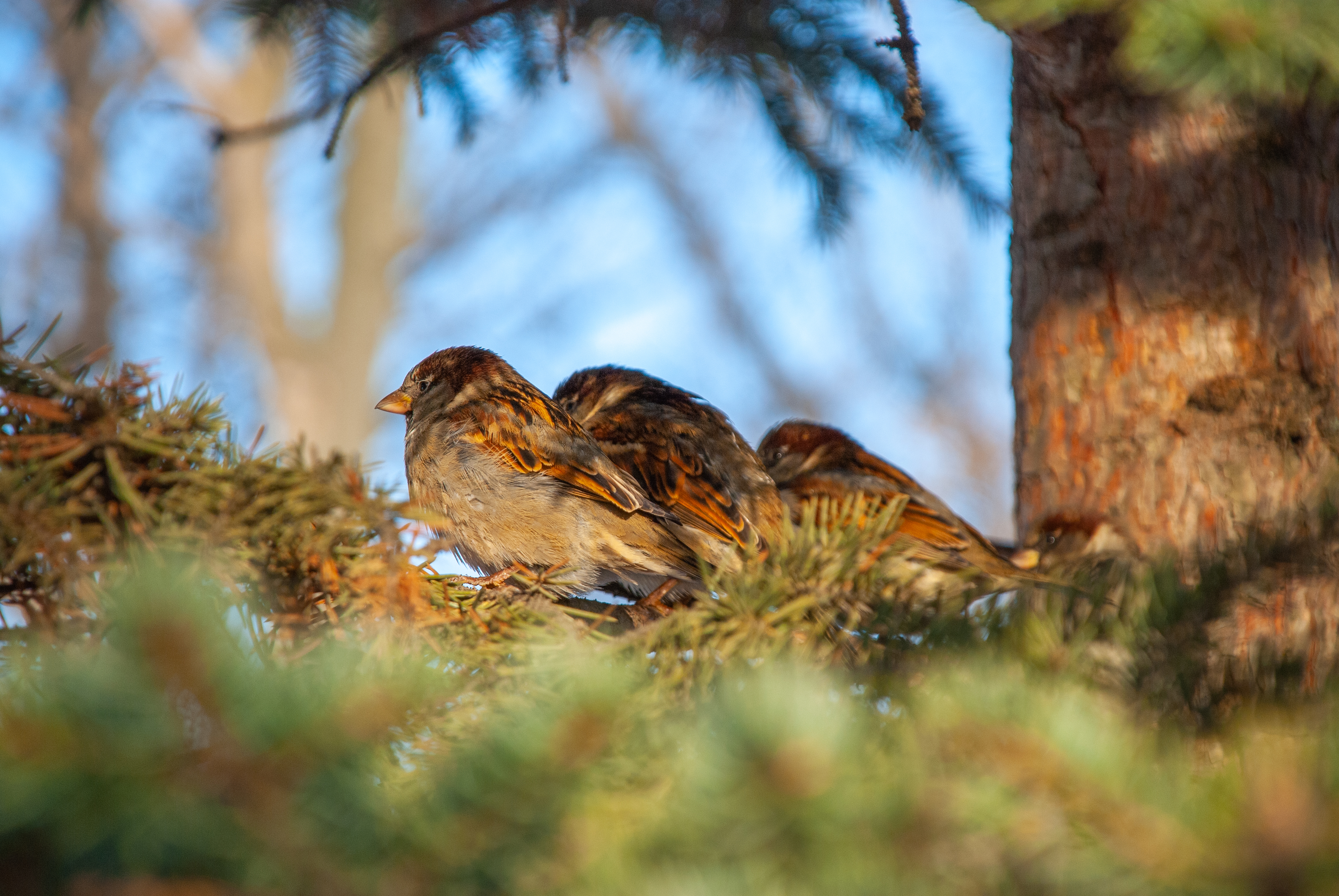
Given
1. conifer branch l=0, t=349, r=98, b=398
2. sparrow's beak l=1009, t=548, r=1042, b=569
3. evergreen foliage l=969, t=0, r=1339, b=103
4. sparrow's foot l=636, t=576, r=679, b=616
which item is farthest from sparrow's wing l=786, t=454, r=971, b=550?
conifer branch l=0, t=349, r=98, b=398

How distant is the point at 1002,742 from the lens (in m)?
0.93

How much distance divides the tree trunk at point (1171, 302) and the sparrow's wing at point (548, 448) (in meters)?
1.18

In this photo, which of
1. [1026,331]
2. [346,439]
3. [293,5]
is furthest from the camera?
[346,439]

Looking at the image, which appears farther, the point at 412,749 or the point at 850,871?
the point at 412,749

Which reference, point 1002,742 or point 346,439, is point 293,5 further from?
point 346,439

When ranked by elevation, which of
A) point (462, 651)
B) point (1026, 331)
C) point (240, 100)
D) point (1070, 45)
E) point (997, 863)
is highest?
point (240, 100)

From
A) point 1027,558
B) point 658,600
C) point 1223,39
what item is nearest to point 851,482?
point 1027,558

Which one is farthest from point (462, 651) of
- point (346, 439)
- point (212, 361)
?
point (212, 361)

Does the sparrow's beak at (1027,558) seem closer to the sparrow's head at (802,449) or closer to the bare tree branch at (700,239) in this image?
the sparrow's head at (802,449)

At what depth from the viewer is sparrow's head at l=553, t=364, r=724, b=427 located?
3832 millimetres

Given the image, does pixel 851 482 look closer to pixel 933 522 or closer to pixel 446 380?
pixel 933 522

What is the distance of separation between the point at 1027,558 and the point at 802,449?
5.35ft

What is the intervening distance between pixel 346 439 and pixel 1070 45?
12.6 m

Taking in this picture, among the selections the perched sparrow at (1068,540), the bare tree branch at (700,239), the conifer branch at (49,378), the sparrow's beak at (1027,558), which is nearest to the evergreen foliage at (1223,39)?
the conifer branch at (49,378)
